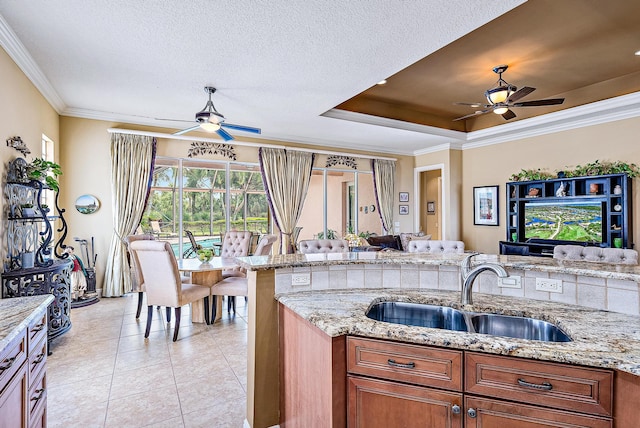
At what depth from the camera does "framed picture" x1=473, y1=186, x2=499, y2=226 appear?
6777mm

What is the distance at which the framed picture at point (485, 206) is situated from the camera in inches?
267

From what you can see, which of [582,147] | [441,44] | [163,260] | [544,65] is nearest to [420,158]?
[582,147]

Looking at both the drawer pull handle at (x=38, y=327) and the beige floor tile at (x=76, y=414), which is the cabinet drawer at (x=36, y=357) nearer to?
the drawer pull handle at (x=38, y=327)

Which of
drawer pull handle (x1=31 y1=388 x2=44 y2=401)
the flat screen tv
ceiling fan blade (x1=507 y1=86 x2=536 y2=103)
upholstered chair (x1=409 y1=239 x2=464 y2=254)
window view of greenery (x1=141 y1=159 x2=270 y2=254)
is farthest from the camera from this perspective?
window view of greenery (x1=141 y1=159 x2=270 y2=254)

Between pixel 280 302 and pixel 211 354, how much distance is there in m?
1.77

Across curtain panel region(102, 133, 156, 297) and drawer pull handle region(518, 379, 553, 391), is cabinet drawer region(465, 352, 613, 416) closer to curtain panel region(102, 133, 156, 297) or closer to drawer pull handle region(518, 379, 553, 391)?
drawer pull handle region(518, 379, 553, 391)

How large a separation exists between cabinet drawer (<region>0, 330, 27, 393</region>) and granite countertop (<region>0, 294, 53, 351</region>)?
2.0 inches

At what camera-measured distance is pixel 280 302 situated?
1875 mm

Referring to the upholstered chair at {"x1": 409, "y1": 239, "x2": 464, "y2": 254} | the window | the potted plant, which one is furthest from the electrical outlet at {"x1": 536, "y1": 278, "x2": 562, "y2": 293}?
the window

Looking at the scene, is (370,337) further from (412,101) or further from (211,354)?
(412,101)

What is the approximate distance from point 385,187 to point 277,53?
16.3 ft

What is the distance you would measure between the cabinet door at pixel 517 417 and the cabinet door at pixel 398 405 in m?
0.05

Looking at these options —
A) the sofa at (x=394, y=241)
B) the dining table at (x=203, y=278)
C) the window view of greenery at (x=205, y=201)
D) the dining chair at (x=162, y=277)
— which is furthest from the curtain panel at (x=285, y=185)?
the dining chair at (x=162, y=277)

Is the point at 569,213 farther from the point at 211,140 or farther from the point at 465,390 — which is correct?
the point at 211,140
